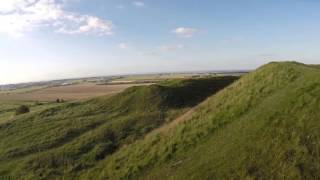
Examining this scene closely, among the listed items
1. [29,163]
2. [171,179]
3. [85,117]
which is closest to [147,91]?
[85,117]

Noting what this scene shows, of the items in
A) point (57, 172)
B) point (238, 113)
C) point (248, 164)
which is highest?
point (238, 113)

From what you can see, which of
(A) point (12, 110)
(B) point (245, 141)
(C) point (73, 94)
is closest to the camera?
(B) point (245, 141)

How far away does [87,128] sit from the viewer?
107 ft

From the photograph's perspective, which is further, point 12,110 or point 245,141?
point 12,110

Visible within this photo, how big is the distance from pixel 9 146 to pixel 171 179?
19.3 metres

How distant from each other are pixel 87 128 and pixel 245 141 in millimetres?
17892

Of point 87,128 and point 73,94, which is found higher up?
point 87,128

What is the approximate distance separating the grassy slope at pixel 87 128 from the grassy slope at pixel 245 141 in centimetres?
356

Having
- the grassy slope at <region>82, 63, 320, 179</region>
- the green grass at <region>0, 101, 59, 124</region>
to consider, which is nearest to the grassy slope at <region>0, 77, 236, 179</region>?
the grassy slope at <region>82, 63, 320, 179</region>

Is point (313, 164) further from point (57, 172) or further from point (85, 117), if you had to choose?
point (85, 117)

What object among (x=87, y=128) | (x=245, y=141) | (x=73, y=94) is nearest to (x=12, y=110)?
(x=73, y=94)

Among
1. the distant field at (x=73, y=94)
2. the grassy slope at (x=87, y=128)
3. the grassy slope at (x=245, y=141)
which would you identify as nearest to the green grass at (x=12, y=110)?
the grassy slope at (x=87, y=128)

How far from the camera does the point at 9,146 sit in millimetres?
31672

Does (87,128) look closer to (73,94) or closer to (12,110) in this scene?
(12,110)
